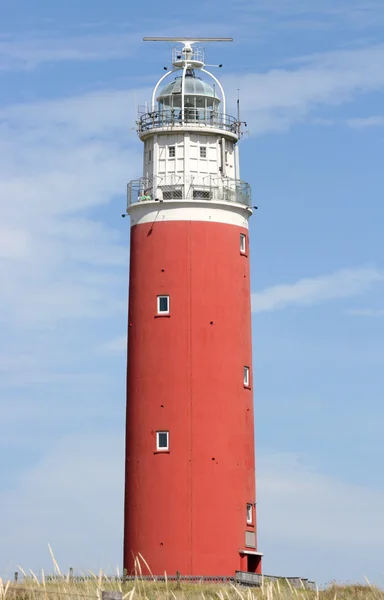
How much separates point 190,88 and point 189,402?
12.5 meters

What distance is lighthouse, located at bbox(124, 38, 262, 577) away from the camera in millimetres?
48938

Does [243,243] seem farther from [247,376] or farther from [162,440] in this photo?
[162,440]

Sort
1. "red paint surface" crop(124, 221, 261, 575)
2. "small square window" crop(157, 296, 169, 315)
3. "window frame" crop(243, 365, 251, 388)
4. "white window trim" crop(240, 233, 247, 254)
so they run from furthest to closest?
"white window trim" crop(240, 233, 247, 254)
"window frame" crop(243, 365, 251, 388)
"small square window" crop(157, 296, 169, 315)
"red paint surface" crop(124, 221, 261, 575)

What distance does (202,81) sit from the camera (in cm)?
5347

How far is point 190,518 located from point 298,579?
14.8 ft

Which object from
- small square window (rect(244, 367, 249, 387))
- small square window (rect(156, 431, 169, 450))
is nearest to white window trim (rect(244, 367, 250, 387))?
small square window (rect(244, 367, 249, 387))

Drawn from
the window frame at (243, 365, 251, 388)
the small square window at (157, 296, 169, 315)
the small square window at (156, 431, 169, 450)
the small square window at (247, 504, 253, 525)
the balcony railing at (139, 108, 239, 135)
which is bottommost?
the small square window at (247, 504, 253, 525)

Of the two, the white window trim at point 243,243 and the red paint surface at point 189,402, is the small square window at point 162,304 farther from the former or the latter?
the white window trim at point 243,243

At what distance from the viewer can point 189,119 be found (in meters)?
52.7

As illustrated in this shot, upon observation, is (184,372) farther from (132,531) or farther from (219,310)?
(132,531)

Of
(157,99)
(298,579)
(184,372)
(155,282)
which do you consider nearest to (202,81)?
(157,99)

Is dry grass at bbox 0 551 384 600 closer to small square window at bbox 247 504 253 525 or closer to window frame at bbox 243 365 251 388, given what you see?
small square window at bbox 247 504 253 525

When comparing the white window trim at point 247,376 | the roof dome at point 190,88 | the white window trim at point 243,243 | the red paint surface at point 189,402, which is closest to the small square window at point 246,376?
the white window trim at point 247,376

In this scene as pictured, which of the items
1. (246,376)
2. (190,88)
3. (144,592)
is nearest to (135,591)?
(144,592)
